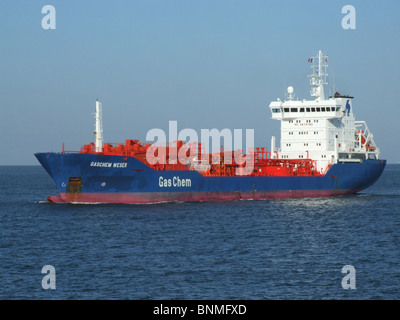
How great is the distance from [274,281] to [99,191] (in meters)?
21.9

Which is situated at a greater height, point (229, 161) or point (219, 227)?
point (229, 161)

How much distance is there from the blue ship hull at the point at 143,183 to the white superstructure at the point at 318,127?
2530 mm

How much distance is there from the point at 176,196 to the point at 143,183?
10.8 feet

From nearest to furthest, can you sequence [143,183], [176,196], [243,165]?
[143,183] < [176,196] < [243,165]

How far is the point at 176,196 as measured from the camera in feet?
142

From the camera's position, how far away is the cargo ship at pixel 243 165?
39875mm

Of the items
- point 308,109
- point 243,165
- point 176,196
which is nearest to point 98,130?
point 176,196

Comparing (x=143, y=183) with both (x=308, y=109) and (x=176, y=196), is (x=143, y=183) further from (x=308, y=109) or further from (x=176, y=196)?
(x=308, y=109)

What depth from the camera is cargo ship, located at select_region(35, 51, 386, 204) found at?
39875 mm

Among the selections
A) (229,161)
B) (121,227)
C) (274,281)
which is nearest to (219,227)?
(121,227)

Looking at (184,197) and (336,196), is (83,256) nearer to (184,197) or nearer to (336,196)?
(184,197)

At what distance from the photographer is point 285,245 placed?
2773cm

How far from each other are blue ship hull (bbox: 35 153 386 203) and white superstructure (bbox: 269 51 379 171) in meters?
2.53

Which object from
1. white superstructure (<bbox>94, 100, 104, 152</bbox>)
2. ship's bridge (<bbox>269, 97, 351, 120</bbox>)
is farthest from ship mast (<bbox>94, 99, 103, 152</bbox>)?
ship's bridge (<bbox>269, 97, 351, 120</bbox>)
